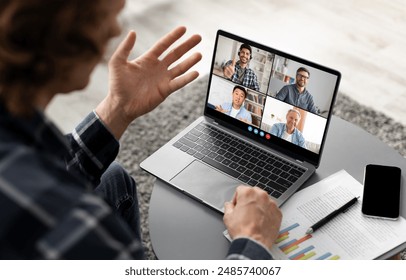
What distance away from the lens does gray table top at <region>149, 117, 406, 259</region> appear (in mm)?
1320

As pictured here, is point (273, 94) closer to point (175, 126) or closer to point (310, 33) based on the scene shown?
point (175, 126)

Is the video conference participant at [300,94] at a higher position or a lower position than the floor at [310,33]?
higher

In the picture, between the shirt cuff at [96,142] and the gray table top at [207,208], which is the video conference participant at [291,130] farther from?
the shirt cuff at [96,142]

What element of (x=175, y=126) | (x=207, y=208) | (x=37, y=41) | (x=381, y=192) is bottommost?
(x=175, y=126)

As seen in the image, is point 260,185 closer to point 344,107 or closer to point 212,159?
point 212,159

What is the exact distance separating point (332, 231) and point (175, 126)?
1.17 m

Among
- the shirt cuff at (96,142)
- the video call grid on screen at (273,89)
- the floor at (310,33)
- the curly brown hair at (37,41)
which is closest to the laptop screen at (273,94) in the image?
the video call grid on screen at (273,89)

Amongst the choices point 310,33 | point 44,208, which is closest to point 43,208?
point 44,208

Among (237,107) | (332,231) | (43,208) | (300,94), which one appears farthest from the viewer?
(237,107)

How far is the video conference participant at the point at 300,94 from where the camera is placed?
1.41 meters

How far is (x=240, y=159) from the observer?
1512 millimetres

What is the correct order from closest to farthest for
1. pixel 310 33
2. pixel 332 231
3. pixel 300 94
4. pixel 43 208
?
pixel 43 208
pixel 332 231
pixel 300 94
pixel 310 33

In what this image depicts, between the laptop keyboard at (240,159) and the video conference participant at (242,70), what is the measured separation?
0.53 ft
